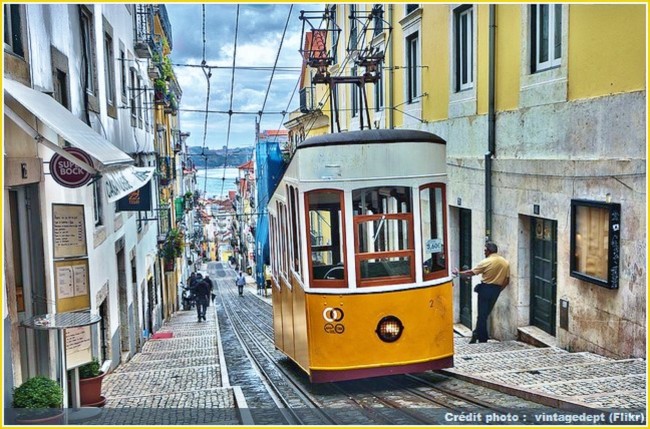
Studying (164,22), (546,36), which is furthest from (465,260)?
(164,22)

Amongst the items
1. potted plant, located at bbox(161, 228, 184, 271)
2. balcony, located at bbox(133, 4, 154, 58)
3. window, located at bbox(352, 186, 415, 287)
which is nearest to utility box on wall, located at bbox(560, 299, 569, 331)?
window, located at bbox(352, 186, 415, 287)

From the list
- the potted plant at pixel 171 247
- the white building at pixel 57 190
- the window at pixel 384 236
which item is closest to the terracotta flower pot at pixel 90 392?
the white building at pixel 57 190

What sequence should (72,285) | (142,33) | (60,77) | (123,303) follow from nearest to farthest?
(72,285) < (60,77) < (123,303) < (142,33)

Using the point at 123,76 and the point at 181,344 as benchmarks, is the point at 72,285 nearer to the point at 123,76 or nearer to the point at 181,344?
the point at 181,344

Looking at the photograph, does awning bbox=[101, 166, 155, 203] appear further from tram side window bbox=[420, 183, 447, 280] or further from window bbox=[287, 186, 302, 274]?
tram side window bbox=[420, 183, 447, 280]

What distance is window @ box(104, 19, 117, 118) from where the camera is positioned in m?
13.9

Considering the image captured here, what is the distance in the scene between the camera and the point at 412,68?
15.7 meters

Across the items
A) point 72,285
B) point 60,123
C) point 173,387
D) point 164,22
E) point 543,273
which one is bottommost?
point 173,387

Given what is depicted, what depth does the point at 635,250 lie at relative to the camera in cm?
727

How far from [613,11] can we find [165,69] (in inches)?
767

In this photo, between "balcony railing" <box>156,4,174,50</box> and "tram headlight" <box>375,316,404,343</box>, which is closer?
"tram headlight" <box>375,316,404,343</box>

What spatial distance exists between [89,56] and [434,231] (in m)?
7.50

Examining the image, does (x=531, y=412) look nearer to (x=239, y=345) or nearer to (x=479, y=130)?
(x=479, y=130)

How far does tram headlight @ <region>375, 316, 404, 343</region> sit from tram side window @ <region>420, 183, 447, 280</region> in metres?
0.59
